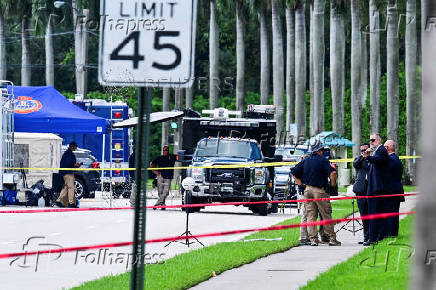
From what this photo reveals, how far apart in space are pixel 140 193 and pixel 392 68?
53000mm

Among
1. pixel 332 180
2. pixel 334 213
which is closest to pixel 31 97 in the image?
pixel 334 213

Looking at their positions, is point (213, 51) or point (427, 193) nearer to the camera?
point (427, 193)

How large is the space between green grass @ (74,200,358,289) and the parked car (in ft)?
56.6

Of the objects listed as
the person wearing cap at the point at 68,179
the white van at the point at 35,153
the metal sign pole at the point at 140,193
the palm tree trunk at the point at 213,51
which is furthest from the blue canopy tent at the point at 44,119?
the palm tree trunk at the point at 213,51

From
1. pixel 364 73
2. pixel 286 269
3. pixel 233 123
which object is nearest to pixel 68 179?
pixel 233 123

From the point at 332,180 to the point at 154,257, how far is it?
443 cm

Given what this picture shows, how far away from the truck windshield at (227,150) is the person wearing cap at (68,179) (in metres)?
3.63

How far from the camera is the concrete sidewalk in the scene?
12.4m

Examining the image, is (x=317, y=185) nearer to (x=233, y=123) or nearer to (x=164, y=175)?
(x=233, y=123)

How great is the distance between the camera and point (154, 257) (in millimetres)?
15688

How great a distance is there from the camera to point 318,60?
57938mm

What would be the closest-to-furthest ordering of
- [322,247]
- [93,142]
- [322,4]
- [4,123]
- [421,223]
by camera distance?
1. [421,223]
2. [322,247]
3. [4,123]
4. [93,142]
5. [322,4]

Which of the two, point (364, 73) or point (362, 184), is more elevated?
point (364, 73)

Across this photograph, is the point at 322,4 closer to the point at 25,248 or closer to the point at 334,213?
the point at 334,213
